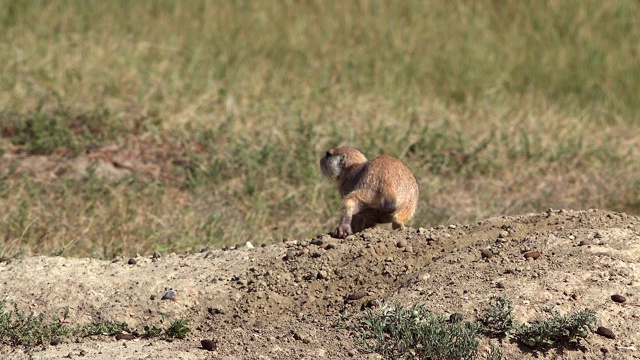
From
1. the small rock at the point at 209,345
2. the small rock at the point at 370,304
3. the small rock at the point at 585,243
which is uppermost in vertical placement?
the small rock at the point at 585,243

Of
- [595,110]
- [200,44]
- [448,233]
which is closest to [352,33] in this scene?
[200,44]

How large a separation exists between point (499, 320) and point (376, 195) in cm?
137

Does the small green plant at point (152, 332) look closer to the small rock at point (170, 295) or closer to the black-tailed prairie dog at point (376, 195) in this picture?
the small rock at point (170, 295)

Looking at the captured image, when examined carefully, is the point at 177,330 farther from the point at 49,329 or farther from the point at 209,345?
the point at 49,329

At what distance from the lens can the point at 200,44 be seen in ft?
35.7

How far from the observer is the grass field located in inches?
295

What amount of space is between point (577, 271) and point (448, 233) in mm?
803

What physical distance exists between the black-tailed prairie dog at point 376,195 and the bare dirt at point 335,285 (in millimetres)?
228

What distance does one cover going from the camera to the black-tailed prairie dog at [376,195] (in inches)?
217

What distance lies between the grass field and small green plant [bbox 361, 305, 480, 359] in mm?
2306

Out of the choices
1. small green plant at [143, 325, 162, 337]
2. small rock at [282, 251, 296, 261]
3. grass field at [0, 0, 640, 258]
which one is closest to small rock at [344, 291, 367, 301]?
small rock at [282, 251, 296, 261]

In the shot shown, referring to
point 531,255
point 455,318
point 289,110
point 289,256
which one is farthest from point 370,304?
point 289,110

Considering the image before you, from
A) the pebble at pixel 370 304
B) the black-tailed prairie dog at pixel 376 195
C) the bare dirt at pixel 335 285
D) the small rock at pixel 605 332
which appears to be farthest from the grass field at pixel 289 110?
the small rock at pixel 605 332

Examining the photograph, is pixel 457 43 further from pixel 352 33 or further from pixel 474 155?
pixel 474 155
